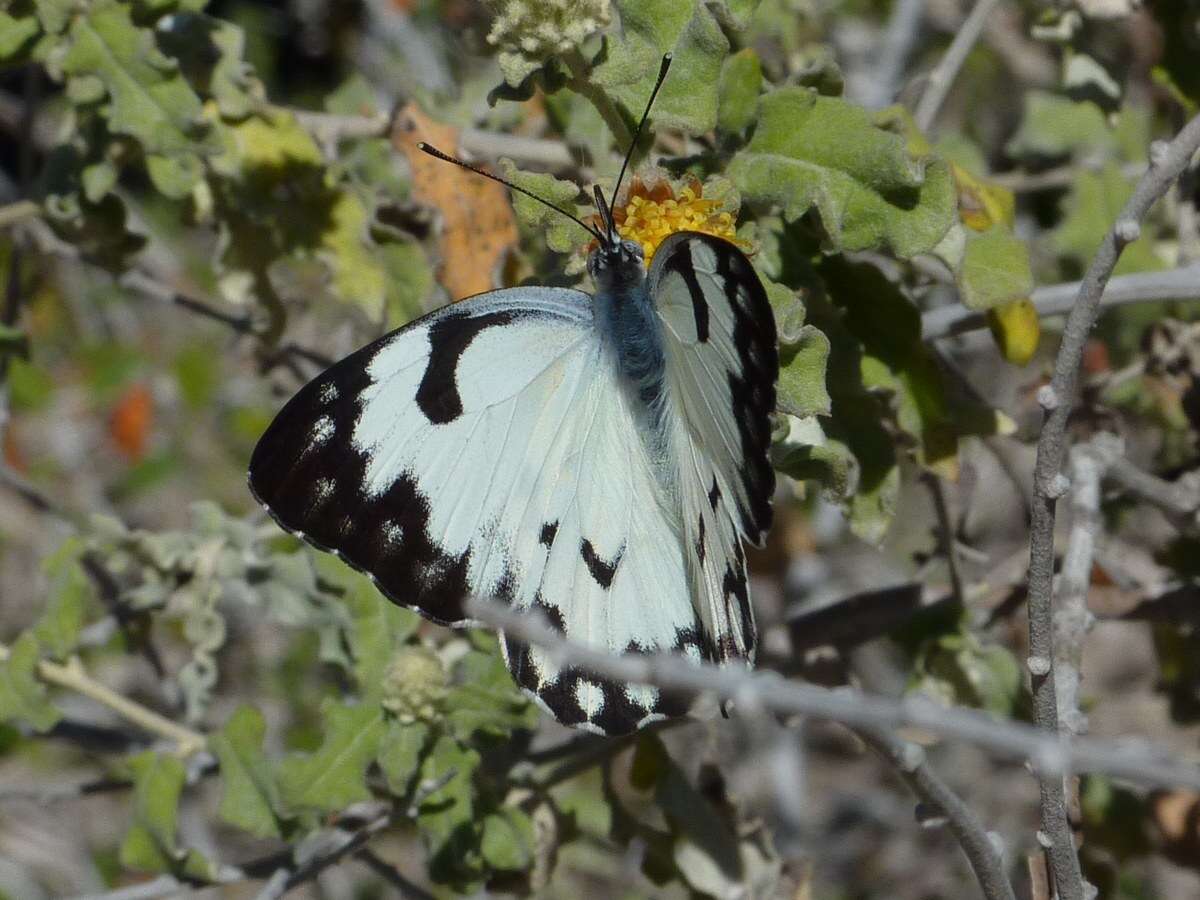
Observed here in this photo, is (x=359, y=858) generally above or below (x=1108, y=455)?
below

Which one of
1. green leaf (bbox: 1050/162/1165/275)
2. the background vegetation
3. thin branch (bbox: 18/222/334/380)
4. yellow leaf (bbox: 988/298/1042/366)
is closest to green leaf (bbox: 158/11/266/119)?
the background vegetation

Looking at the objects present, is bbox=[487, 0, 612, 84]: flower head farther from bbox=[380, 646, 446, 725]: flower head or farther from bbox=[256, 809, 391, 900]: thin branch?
bbox=[256, 809, 391, 900]: thin branch

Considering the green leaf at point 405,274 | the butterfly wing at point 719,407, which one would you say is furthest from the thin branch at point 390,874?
the green leaf at point 405,274

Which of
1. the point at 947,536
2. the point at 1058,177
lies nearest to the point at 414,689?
the point at 947,536

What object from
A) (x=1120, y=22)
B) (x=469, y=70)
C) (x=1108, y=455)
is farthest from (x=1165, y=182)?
(x=469, y=70)

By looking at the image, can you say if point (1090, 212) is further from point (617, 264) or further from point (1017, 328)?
point (617, 264)

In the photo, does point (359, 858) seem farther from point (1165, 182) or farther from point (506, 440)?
point (1165, 182)
